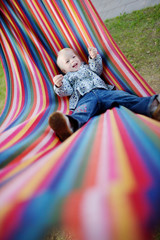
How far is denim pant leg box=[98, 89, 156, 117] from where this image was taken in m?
0.99

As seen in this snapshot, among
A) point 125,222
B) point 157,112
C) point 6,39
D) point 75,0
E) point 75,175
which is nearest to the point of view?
point 125,222

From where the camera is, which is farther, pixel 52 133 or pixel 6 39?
pixel 6 39

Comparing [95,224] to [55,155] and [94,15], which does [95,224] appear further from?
[94,15]

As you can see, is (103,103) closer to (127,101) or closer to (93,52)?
(127,101)

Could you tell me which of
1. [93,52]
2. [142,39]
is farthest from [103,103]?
[142,39]

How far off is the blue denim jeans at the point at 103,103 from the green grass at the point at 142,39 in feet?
2.22

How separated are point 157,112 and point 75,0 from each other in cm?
115

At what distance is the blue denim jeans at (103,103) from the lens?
1008mm

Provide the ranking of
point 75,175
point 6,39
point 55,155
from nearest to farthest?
point 75,175, point 55,155, point 6,39

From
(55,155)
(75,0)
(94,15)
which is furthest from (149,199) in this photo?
(75,0)

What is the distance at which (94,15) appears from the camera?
1379mm

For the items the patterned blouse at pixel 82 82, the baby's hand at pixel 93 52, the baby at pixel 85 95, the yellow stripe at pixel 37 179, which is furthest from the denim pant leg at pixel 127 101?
the yellow stripe at pixel 37 179

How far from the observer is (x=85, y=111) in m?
1.13

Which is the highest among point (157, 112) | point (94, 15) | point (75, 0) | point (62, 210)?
point (75, 0)
